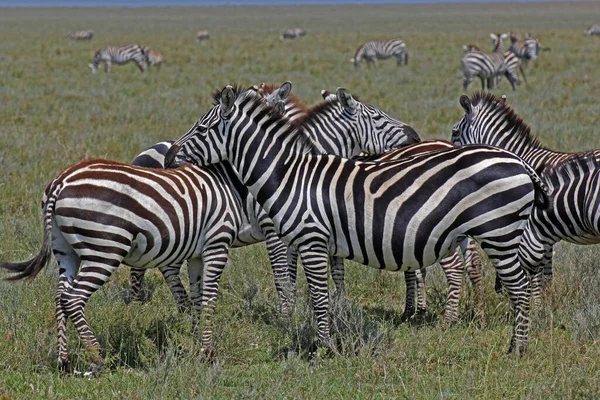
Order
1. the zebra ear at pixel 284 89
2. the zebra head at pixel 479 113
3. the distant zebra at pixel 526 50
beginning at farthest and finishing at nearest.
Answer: the distant zebra at pixel 526 50 < the zebra head at pixel 479 113 < the zebra ear at pixel 284 89

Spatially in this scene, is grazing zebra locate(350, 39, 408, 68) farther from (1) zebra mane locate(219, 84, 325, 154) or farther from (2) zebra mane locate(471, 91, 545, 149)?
(1) zebra mane locate(219, 84, 325, 154)

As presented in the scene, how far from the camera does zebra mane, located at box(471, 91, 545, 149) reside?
734 centimetres

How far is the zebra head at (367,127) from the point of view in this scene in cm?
702

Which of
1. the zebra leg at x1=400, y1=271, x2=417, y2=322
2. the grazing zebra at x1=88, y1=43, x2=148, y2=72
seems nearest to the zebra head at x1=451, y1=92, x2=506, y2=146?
the zebra leg at x1=400, y1=271, x2=417, y2=322

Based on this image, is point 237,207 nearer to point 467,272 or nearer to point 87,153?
point 467,272

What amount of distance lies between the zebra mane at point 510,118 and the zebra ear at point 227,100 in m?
3.14

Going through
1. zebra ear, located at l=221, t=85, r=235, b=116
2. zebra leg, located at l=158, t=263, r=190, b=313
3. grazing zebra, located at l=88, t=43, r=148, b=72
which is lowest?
grazing zebra, located at l=88, t=43, r=148, b=72

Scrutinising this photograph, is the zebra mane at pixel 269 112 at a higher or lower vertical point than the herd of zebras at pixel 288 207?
higher

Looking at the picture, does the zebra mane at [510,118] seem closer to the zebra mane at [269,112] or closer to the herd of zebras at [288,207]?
the herd of zebras at [288,207]

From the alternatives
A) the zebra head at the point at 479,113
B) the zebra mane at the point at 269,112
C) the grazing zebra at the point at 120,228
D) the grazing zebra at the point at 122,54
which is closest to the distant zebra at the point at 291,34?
the grazing zebra at the point at 122,54

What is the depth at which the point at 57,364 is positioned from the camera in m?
5.10

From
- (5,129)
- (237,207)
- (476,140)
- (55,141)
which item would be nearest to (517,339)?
(237,207)

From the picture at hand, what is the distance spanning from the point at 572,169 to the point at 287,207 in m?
2.31

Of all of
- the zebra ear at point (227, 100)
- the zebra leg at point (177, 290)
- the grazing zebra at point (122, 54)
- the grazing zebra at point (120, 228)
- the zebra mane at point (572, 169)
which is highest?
the zebra ear at point (227, 100)
